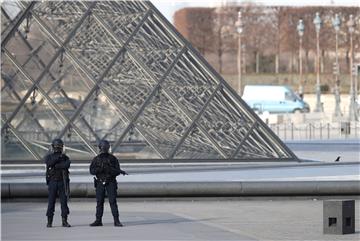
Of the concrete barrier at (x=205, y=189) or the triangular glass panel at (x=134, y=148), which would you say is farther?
the triangular glass panel at (x=134, y=148)

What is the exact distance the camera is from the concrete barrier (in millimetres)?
23625

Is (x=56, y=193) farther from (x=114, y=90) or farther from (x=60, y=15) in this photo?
(x=60, y=15)

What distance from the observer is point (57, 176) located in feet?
62.7

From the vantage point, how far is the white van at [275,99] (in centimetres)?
8594

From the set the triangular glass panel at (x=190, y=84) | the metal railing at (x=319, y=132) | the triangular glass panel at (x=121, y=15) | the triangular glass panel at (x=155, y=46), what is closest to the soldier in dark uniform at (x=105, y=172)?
the triangular glass panel at (x=190, y=84)

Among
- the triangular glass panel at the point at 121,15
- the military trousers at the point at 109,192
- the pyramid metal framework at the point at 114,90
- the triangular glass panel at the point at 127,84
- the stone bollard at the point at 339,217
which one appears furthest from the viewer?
the triangular glass panel at the point at 121,15

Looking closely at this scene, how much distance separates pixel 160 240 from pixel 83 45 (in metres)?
16.6

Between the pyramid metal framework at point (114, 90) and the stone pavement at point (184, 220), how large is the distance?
776cm

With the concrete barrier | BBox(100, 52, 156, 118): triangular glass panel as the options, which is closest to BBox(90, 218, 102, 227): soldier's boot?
the concrete barrier

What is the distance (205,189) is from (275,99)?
63.9m

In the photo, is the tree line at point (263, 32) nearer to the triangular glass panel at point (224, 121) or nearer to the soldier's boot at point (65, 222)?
the triangular glass panel at point (224, 121)

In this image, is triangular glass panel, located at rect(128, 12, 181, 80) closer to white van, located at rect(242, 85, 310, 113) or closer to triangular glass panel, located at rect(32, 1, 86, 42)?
triangular glass panel, located at rect(32, 1, 86, 42)

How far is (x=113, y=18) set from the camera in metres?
34.2

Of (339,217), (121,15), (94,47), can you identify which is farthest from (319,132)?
(339,217)
